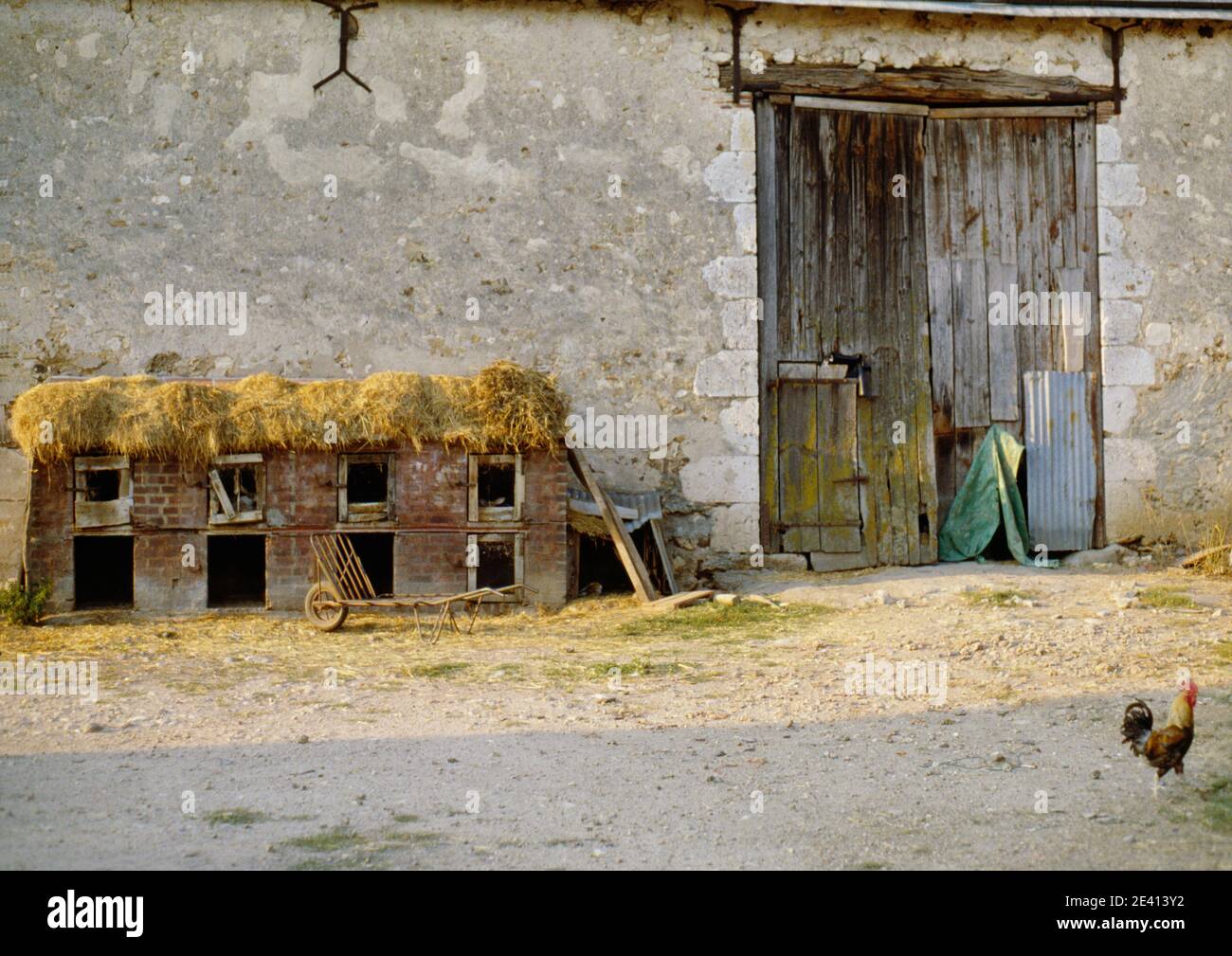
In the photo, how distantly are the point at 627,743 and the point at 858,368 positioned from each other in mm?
5992

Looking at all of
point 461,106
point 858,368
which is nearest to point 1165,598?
point 858,368

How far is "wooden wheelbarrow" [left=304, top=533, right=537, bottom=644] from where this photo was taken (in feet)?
26.2

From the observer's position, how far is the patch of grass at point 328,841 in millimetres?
3889

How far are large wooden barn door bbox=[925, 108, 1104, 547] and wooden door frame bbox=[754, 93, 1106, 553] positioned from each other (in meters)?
0.02

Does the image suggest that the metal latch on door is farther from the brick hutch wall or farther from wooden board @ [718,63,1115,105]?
the brick hutch wall

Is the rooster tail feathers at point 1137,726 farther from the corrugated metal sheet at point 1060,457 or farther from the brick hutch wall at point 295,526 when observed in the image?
the corrugated metal sheet at point 1060,457

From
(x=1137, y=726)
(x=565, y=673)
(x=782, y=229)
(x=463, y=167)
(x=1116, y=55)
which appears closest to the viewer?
(x=1137, y=726)

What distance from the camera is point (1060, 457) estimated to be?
34.3ft

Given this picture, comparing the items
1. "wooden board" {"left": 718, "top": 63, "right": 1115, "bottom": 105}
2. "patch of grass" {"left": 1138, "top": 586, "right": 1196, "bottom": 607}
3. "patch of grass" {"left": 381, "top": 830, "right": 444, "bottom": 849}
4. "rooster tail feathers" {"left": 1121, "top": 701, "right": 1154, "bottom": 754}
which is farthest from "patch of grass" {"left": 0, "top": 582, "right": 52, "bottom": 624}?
"patch of grass" {"left": 1138, "top": 586, "right": 1196, "bottom": 607}

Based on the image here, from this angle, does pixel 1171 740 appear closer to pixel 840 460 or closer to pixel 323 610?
pixel 323 610

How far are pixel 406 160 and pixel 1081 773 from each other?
24.6 ft

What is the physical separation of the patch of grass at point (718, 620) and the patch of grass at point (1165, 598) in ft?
7.23

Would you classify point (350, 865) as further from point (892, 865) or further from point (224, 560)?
point (224, 560)

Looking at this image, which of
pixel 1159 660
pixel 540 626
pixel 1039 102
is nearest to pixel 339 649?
pixel 540 626
